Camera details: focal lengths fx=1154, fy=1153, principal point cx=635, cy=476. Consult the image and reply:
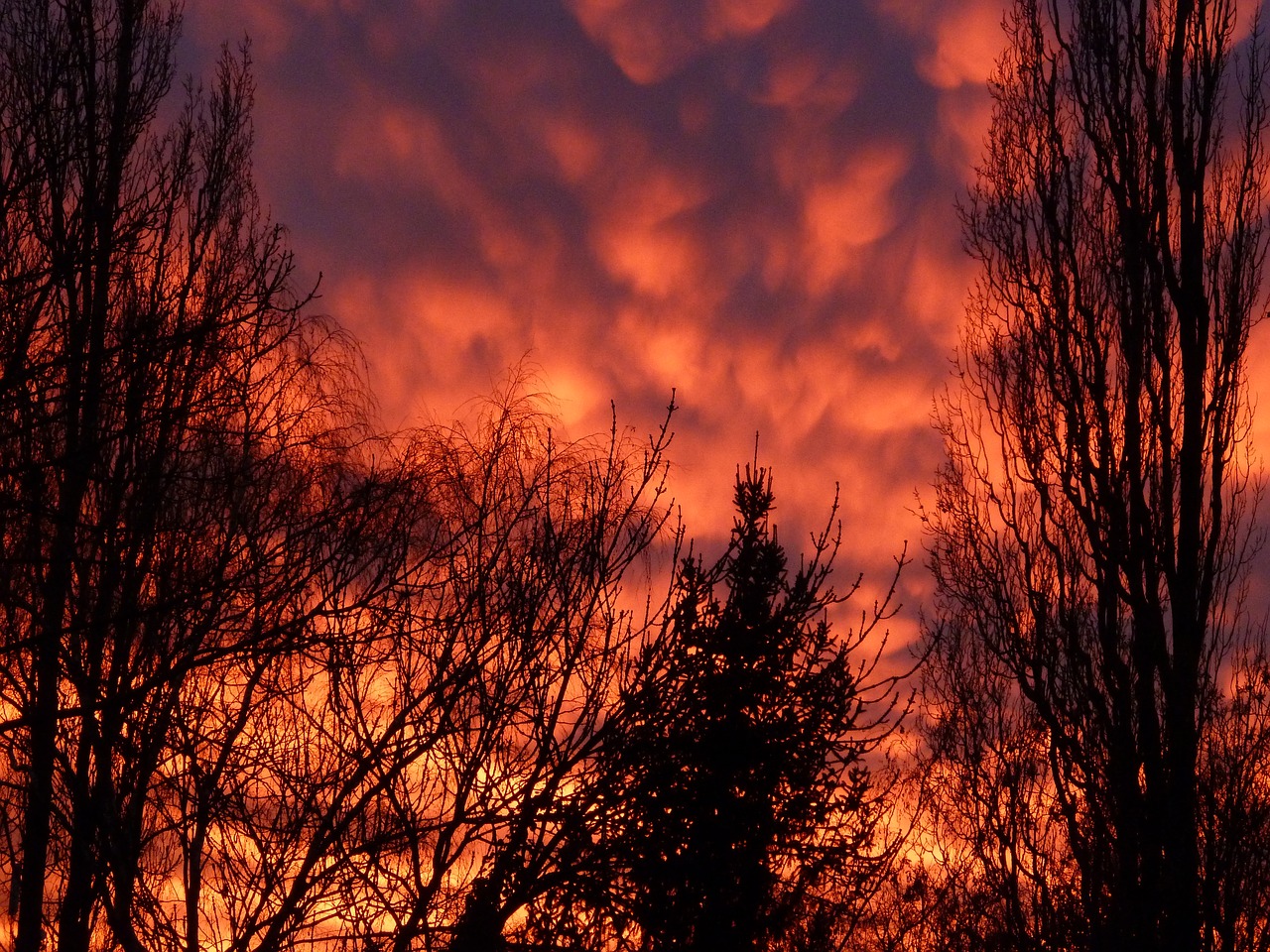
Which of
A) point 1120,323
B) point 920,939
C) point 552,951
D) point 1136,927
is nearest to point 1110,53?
point 1120,323

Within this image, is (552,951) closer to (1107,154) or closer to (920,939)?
(1107,154)

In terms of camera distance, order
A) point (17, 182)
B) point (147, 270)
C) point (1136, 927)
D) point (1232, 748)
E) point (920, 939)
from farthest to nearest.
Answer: point (920, 939), point (1232, 748), point (1136, 927), point (147, 270), point (17, 182)

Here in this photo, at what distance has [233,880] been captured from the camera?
5.77 m

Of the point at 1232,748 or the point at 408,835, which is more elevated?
the point at 1232,748

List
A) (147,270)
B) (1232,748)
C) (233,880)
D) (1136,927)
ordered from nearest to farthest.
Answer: (233,880)
(147,270)
(1136,927)
(1232,748)

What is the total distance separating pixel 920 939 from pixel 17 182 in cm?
1781

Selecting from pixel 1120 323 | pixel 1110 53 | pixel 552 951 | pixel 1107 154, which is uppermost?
pixel 1110 53

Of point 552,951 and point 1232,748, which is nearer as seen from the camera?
point 552,951

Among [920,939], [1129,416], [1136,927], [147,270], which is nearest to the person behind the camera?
[147,270]

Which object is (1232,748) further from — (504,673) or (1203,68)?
(504,673)

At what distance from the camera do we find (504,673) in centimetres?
585

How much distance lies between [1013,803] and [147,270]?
45.0 feet

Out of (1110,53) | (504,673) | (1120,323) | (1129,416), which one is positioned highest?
(1110,53)

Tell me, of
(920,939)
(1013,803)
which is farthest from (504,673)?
(920,939)
